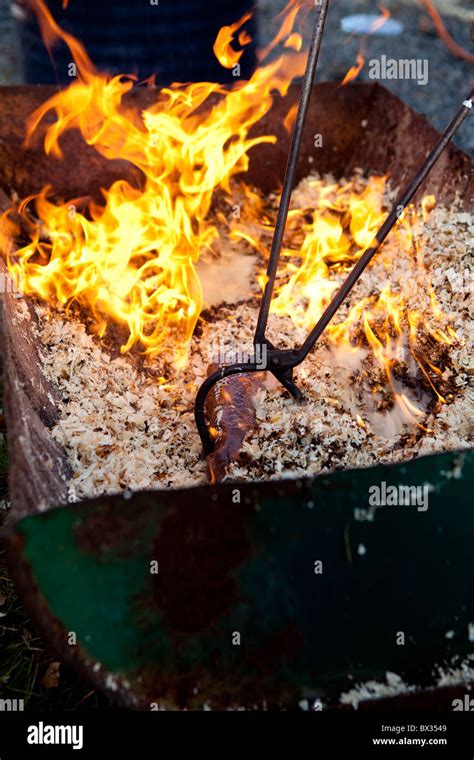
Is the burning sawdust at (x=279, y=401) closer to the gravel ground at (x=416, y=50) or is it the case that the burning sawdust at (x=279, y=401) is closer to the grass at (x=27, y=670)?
the grass at (x=27, y=670)

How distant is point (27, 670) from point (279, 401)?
131cm

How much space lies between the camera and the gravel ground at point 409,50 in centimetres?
600

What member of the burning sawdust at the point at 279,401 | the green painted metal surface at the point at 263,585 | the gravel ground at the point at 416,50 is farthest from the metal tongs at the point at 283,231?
the gravel ground at the point at 416,50

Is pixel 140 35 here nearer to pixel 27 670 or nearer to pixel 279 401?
pixel 279 401

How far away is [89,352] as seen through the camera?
307cm

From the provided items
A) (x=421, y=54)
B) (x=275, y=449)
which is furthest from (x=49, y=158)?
(x=421, y=54)

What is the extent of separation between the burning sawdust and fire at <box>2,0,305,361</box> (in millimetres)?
169

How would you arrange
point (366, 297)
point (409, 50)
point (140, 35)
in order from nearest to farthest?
point (366, 297), point (140, 35), point (409, 50)

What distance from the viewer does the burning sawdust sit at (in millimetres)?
2617

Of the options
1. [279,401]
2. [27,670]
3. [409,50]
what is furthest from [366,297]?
[409,50]

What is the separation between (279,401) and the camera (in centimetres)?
279

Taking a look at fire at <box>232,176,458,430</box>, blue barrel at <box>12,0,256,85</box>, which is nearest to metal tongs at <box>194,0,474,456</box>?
fire at <box>232,176,458,430</box>

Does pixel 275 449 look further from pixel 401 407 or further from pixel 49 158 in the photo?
pixel 49 158

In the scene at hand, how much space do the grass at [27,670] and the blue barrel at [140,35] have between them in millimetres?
2989
